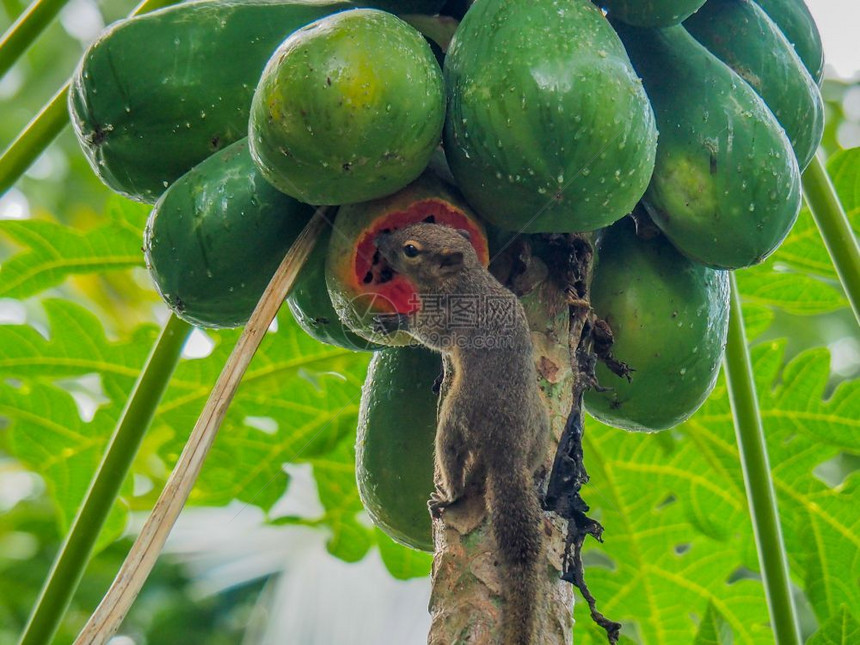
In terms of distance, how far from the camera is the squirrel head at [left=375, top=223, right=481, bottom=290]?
6.29 feet

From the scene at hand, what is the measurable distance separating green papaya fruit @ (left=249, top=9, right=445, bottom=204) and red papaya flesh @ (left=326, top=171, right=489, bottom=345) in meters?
0.10

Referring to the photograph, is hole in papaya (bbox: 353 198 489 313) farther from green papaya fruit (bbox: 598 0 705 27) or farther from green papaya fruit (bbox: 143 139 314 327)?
green papaya fruit (bbox: 598 0 705 27)

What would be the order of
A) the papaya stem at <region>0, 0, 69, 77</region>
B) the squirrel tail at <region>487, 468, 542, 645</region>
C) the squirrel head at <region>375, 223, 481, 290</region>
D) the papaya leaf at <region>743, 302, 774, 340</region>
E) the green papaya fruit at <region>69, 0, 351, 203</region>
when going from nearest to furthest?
the squirrel tail at <region>487, 468, 542, 645</region>
the squirrel head at <region>375, 223, 481, 290</region>
the green papaya fruit at <region>69, 0, 351, 203</region>
the papaya stem at <region>0, 0, 69, 77</region>
the papaya leaf at <region>743, 302, 774, 340</region>

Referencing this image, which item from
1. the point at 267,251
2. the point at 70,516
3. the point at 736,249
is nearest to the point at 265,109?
the point at 267,251

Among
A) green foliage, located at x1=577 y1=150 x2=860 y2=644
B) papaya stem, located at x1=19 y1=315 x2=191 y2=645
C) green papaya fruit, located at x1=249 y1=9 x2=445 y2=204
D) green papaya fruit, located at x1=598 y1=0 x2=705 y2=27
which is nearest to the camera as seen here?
green papaya fruit, located at x1=249 y1=9 x2=445 y2=204

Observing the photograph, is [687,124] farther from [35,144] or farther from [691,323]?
[35,144]

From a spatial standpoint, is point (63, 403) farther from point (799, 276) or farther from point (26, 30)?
point (799, 276)

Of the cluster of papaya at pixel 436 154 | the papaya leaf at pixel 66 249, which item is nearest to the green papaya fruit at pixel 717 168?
the cluster of papaya at pixel 436 154

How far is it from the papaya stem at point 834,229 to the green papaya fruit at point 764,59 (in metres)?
0.29

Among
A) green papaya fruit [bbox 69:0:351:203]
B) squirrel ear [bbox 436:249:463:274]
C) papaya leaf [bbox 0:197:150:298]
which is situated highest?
green papaya fruit [bbox 69:0:351:203]

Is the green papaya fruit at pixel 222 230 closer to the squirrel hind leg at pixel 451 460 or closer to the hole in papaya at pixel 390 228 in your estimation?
the hole in papaya at pixel 390 228

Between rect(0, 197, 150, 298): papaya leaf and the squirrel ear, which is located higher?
the squirrel ear

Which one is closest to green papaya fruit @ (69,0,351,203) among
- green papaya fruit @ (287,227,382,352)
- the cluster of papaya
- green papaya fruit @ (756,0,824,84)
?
the cluster of papaya

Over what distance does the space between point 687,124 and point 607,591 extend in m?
1.84
